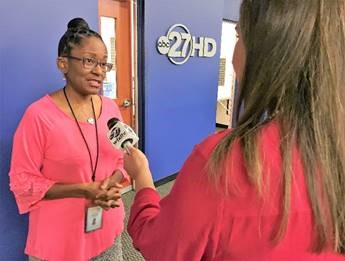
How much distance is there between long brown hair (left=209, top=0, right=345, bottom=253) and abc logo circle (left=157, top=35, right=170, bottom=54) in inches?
109

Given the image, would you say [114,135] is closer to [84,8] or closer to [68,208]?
[68,208]

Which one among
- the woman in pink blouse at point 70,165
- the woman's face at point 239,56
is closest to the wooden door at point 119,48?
the woman in pink blouse at point 70,165

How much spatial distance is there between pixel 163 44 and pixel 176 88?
54cm

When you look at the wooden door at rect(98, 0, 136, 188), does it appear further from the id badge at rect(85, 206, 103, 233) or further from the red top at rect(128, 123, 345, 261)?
the red top at rect(128, 123, 345, 261)

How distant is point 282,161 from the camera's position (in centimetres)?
54

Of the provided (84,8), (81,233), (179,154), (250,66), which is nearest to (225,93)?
(179,154)

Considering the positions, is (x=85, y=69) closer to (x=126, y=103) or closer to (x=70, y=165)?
(x=70, y=165)

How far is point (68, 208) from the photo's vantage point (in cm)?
134

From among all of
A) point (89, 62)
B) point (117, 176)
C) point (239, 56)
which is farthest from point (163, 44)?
point (239, 56)

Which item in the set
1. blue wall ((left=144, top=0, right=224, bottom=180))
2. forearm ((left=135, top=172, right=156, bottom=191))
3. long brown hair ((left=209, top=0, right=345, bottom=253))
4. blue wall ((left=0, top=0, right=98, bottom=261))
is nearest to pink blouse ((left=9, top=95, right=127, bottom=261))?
blue wall ((left=0, top=0, right=98, bottom=261))

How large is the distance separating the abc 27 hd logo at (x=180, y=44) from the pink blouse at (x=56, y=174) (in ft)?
6.70

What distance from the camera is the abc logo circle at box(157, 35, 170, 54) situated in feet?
10.7

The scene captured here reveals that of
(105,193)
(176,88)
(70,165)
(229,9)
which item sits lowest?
(105,193)

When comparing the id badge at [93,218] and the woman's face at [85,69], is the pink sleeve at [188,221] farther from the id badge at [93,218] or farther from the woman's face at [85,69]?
the woman's face at [85,69]
